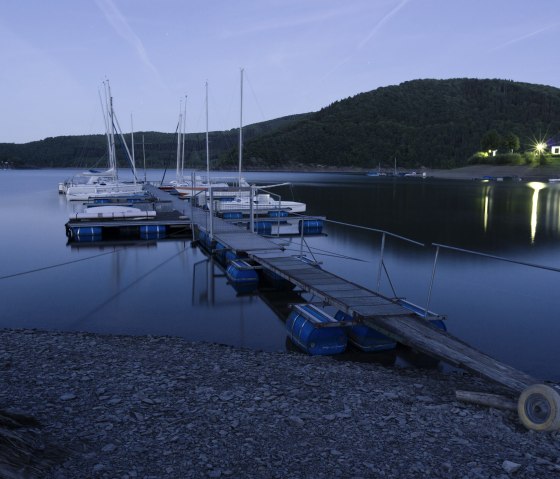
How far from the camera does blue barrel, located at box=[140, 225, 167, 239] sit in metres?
28.5

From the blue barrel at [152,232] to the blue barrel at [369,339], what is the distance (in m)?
19.8

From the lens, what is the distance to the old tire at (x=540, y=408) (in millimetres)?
5867

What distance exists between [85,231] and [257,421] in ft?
79.7

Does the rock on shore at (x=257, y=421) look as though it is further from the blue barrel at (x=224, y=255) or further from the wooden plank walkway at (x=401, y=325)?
the blue barrel at (x=224, y=255)

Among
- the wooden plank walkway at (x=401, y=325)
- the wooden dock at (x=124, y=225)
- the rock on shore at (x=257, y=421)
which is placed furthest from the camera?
the wooden dock at (x=124, y=225)

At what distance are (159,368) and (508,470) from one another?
5526 mm

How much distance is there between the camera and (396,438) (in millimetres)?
6035

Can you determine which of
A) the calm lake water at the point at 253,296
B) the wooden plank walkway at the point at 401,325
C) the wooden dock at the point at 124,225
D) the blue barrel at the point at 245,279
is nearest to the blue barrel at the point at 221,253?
the calm lake water at the point at 253,296

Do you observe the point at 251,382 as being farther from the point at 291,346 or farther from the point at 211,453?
the point at 291,346

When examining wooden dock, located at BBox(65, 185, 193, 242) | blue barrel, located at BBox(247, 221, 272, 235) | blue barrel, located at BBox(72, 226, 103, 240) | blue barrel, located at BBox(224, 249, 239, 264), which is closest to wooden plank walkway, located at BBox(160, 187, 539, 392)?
blue barrel, located at BBox(224, 249, 239, 264)

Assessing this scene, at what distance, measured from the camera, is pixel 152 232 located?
28.6 metres

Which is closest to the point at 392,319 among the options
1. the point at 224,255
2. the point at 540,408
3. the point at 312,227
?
the point at 540,408

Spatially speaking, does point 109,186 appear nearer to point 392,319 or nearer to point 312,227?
point 312,227

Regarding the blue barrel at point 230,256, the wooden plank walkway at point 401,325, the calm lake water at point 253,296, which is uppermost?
the wooden plank walkway at point 401,325
